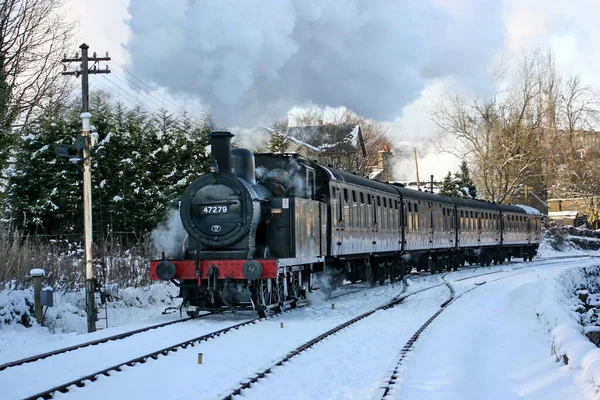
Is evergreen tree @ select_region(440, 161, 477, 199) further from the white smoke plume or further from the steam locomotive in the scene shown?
the white smoke plume

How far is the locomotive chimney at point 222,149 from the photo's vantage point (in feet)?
40.3

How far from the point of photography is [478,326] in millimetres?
11719

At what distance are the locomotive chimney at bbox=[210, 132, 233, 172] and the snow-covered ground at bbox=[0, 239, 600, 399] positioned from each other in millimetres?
2736

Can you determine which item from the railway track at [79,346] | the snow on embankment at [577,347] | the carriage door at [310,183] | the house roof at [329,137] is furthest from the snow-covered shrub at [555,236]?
the railway track at [79,346]

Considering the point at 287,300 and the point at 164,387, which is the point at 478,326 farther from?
the point at 164,387

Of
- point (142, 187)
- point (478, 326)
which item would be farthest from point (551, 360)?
point (142, 187)

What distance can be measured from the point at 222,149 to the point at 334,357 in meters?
4.99

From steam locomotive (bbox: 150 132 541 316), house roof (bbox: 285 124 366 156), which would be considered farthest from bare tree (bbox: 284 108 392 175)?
steam locomotive (bbox: 150 132 541 316)

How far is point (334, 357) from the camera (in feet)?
28.4

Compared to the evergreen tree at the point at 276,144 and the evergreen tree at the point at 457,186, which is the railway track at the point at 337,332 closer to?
the evergreen tree at the point at 276,144

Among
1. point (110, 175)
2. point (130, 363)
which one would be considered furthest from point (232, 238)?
point (110, 175)

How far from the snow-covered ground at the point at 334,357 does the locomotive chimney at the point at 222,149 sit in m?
2.74

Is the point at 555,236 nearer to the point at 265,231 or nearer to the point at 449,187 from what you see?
the point at 449,187

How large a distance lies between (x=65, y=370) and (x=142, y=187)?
2152 cm
